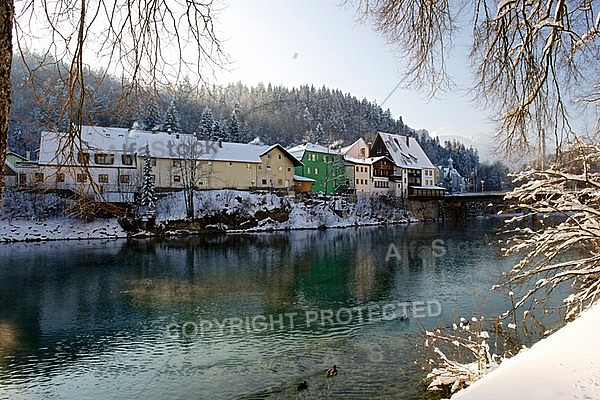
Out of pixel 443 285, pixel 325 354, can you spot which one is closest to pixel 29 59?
pixel 325 354

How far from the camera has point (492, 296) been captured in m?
12.9

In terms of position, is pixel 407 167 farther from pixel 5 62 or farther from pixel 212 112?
pixel 5 62

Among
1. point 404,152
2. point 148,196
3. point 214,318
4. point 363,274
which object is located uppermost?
point 404,152

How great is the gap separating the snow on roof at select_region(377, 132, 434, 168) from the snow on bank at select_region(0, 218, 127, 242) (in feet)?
117

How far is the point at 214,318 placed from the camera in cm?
1216

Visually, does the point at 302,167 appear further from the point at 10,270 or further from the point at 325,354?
the point at 325,354

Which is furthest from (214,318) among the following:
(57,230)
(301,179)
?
(301,179)

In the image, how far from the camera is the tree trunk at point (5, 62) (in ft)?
6.91

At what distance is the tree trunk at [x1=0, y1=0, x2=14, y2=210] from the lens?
6.91 feet

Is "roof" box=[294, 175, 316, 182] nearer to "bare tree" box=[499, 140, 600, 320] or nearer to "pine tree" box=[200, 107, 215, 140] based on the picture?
"pine tree" box=[200, 107, 215, 140]

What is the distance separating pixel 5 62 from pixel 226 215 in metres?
35.4

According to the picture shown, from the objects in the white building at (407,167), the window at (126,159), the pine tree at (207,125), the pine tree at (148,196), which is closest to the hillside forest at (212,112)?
the pine tree at (207,125)

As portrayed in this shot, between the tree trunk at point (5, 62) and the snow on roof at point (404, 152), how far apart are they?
181ft

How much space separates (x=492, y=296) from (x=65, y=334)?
465 inches
